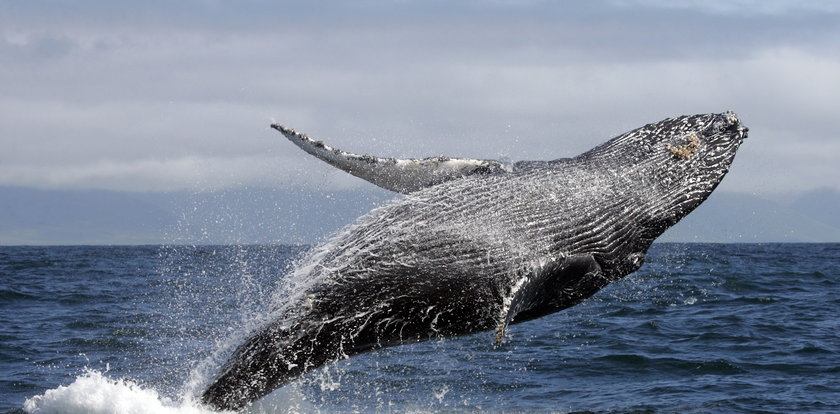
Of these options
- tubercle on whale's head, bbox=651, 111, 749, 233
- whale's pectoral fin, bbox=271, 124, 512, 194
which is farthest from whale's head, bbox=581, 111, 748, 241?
whale's pectoral fin, bbox=271, 124, 512, 194

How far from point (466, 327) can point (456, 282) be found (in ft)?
2.02

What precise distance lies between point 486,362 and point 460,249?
10352 millimetres

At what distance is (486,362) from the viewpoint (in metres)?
19.0

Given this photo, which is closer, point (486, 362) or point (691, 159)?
point (691, 159)

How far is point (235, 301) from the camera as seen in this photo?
104ft

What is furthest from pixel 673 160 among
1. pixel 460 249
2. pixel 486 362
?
pixel 486 362

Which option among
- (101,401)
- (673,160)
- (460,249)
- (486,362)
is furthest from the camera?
(486,362)

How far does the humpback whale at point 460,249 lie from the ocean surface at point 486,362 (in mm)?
810

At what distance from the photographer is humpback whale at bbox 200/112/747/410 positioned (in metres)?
9.12

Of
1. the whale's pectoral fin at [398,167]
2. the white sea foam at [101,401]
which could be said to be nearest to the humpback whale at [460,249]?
the whale's pectoral fin at [398,167]

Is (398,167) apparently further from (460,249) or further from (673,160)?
(673,160)

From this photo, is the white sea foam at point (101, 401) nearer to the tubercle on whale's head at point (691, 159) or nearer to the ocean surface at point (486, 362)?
the ocean surface at point (486, 362)

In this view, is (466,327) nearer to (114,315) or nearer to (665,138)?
(665,138)

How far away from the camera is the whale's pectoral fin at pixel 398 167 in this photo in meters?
9.95
